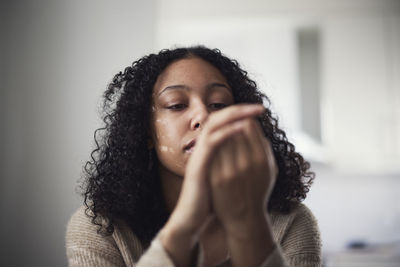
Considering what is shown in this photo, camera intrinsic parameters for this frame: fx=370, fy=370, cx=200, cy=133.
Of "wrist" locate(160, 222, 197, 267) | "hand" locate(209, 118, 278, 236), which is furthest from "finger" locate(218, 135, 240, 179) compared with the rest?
"wrist" locate(160, 222, 197, 267)

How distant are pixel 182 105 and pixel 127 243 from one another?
0.34 meters

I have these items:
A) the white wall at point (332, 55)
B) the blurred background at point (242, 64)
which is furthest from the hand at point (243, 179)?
the white wall at point (332, 55)

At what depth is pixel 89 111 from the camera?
2266 millimetres

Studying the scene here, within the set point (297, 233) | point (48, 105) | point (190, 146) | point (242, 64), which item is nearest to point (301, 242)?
point (297, 233)

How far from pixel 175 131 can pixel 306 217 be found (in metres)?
0.39

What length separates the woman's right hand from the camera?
525 mm

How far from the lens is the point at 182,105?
89 centimetres

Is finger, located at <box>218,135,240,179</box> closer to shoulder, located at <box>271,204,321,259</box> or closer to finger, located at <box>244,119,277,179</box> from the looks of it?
finger, located at <box>244,119,277,179</box>

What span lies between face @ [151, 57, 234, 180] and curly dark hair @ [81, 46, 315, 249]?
1.6 inches

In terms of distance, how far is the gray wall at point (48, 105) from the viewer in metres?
2.08

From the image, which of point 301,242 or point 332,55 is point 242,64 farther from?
point 301,242

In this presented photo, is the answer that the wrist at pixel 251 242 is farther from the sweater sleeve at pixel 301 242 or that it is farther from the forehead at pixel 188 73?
the forehead at pixel 188 73

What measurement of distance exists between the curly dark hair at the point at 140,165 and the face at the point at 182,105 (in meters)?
0.04

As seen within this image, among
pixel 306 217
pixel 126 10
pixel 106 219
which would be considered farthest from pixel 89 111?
pixel 306 217
